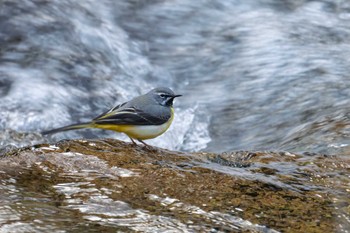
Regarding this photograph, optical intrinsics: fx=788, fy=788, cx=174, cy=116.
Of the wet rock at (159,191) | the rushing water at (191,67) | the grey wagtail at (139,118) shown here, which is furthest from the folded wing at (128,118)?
the rushing water at (191,67)

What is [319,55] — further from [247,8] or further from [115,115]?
[115,115]

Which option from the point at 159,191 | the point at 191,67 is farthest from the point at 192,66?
the point at 159,191

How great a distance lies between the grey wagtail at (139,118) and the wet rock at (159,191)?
176mm

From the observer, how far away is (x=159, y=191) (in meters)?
5.02

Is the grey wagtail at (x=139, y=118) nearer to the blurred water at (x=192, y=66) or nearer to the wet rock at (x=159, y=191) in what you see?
the wet rock at (x=159, y=191)

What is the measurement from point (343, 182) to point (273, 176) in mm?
492

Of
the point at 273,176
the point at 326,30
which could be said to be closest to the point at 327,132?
the point at 273,176

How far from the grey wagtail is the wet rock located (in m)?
0.18

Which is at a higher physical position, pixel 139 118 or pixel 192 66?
pixel 139 118

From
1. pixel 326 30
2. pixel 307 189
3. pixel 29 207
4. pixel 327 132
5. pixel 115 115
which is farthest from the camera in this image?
pixel 326 30

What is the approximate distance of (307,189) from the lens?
5324mm

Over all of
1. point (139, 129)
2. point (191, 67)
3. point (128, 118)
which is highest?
point (128, 118)

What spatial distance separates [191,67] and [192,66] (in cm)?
4

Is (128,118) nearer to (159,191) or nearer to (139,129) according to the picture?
(139,129)
